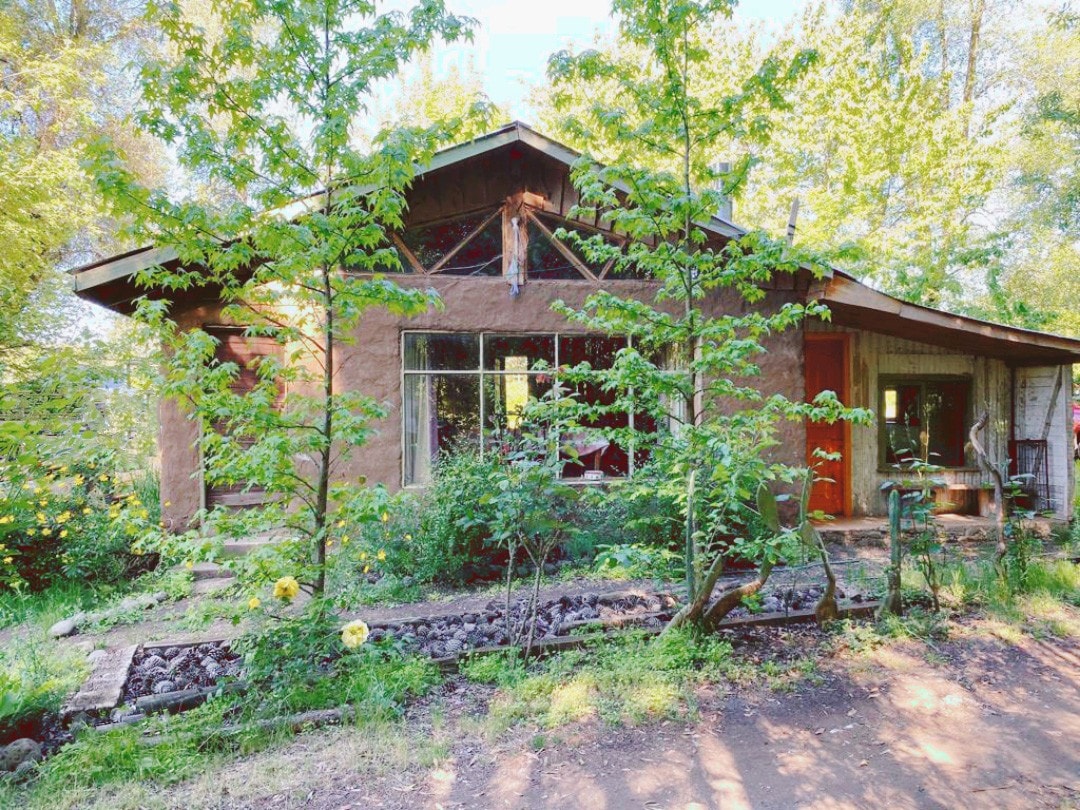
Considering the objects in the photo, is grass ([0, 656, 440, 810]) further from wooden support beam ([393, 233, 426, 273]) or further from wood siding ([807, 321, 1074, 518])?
wood siding ([807, 321, 1074, 518])

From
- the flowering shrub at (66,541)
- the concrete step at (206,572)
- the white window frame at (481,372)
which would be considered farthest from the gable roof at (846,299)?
the concrete step at (206,572)

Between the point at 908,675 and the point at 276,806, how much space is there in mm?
3794

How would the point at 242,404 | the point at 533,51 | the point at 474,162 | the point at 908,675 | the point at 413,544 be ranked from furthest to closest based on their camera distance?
the point at 533,51 < the point at 474,162 < the point at 413,544 < the point at 908,675 < the point at 242,404

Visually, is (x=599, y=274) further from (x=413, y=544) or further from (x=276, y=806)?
(x=276, y=806)

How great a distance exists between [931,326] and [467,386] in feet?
19.1

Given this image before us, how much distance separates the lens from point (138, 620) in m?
5.32

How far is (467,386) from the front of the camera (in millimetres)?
7477

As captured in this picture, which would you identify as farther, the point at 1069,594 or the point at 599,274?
the point at 599,274

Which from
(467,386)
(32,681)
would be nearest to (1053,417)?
(467,386)

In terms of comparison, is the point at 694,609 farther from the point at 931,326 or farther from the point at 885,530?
the point at 931,326

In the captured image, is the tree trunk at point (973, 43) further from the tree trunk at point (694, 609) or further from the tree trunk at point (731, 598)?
the tree trunk at point (694, 609)

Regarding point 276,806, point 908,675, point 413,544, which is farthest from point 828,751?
point 413,544

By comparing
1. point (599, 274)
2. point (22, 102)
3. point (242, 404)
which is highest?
point (22, 102)

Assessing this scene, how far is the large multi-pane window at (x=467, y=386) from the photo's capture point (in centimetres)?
736
